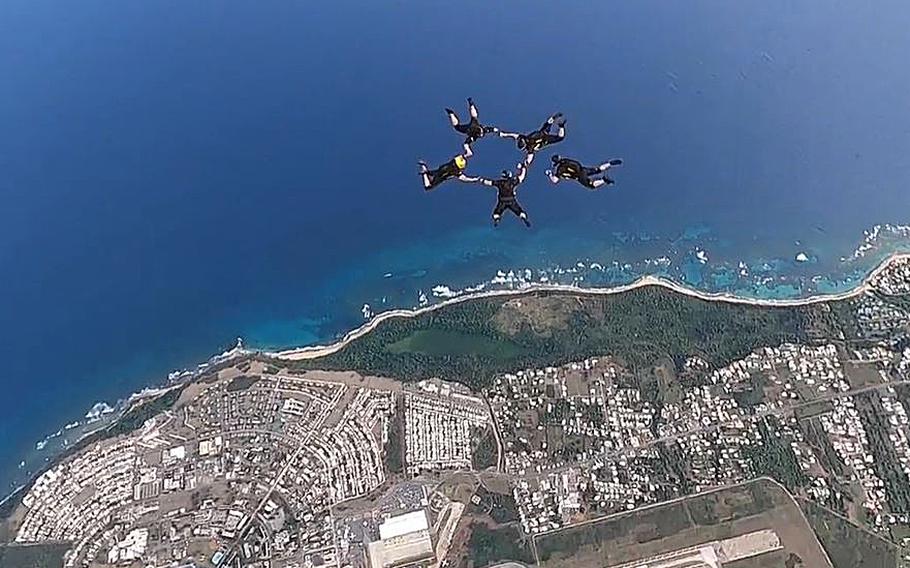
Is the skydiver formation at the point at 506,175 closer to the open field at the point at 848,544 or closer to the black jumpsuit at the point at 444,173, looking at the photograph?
the black jumpsuit at the point at 444,173

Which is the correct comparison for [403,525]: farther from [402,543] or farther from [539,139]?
[539,139]

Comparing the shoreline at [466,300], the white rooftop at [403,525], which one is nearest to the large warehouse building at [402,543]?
the white rooftop at [403,525]

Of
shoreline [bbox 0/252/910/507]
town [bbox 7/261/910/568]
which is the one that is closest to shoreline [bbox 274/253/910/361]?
shoreline [bbox 0/252/910/507]

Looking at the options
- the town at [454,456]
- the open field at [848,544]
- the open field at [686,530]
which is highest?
the town at [454,456]

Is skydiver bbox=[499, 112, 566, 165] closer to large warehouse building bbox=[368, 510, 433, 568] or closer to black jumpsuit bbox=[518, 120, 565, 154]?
black jumpsuit bbox=[518, 120, 565, 154]

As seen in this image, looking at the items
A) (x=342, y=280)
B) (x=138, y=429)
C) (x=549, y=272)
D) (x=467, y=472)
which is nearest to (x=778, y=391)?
(x=549, y=272)

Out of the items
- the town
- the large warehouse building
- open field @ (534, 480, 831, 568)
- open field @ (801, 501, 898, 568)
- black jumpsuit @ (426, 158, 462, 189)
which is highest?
black jumpsuit @ (426, 158, 462, 189)

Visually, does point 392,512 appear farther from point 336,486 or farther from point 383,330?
point 383,330

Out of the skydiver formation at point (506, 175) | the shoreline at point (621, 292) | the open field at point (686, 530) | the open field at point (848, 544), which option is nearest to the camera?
the skydiver formation at point (506, 175)

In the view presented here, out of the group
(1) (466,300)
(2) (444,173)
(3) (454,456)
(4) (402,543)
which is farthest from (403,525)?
(2) (444,173)

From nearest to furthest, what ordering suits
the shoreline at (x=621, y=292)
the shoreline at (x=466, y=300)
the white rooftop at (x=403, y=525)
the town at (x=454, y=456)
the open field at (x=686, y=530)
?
the open field at (x=686, y=530), the white rooftop at (x=403, y=525), the town at (x=454, y=456), the shoreline at (x=466, y=300), the shoreline at (x=621, y=292)
